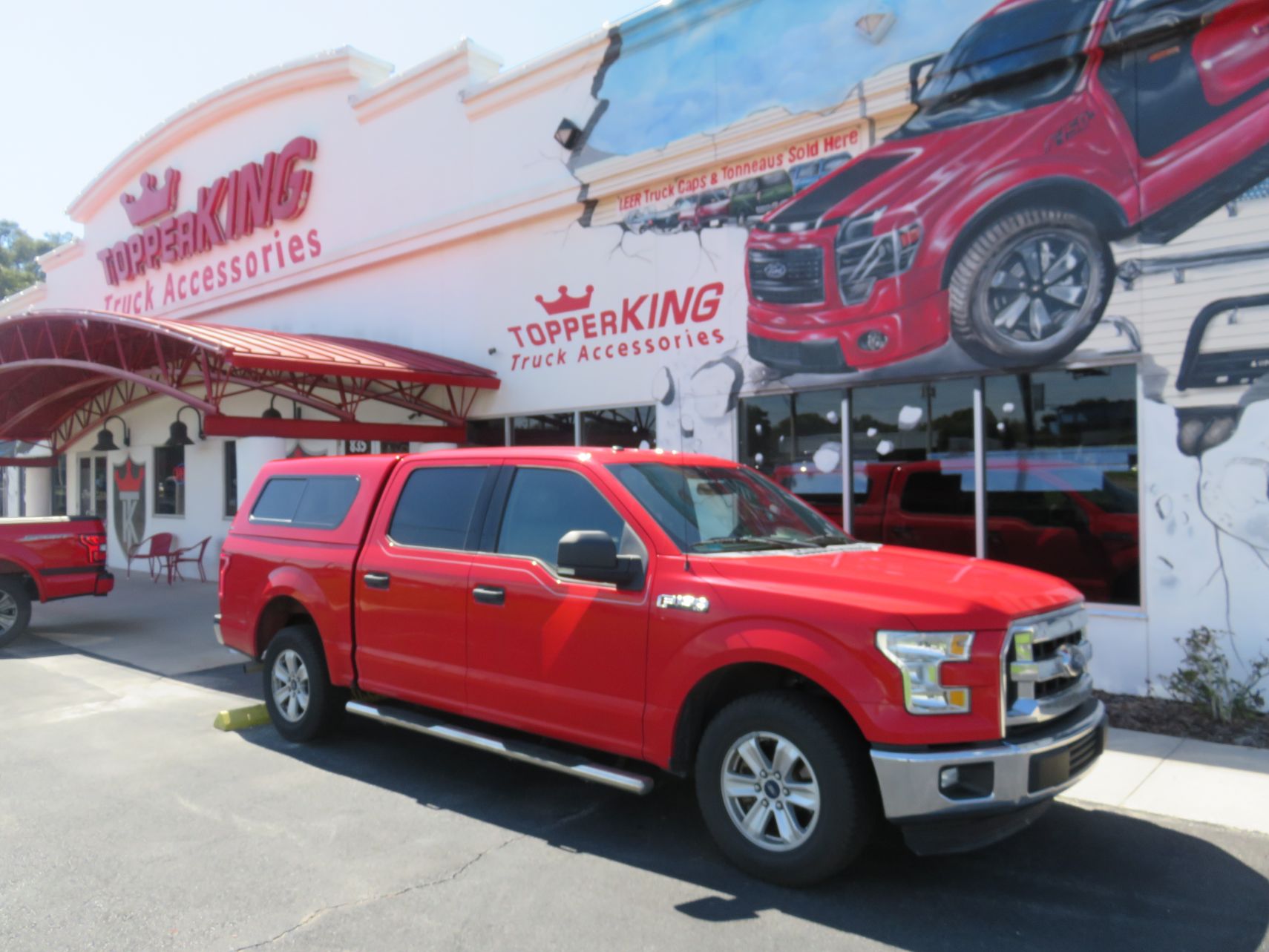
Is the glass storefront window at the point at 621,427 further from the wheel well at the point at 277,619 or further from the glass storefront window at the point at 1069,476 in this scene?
the wheel well at the point at 277,619

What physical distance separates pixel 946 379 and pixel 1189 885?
517cm

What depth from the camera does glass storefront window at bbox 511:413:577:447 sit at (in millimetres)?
12086

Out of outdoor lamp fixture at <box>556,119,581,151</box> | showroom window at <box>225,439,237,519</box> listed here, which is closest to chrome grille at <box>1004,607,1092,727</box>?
outdoor lamp fixture at <box>556,119,581,151</box>

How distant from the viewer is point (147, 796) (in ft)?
17.9

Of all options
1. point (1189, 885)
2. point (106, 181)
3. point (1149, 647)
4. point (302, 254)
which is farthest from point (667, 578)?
point (106, 181)

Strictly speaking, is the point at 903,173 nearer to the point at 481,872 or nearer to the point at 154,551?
the point at 481,872

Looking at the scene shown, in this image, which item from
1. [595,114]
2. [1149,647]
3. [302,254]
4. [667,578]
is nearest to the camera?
[667,578]

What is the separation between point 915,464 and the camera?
8758 mm

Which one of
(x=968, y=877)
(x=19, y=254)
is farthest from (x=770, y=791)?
(x=19, y=254)

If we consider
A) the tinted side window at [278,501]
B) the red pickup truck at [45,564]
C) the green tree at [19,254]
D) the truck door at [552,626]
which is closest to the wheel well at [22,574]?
the red pickup truck at [45,564]

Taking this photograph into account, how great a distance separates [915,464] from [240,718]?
6186 millimetres

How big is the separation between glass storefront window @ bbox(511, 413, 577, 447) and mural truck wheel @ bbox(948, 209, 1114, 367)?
527 cm

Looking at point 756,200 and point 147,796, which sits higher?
point 756,200

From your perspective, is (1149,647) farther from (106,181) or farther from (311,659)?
(106,181)
